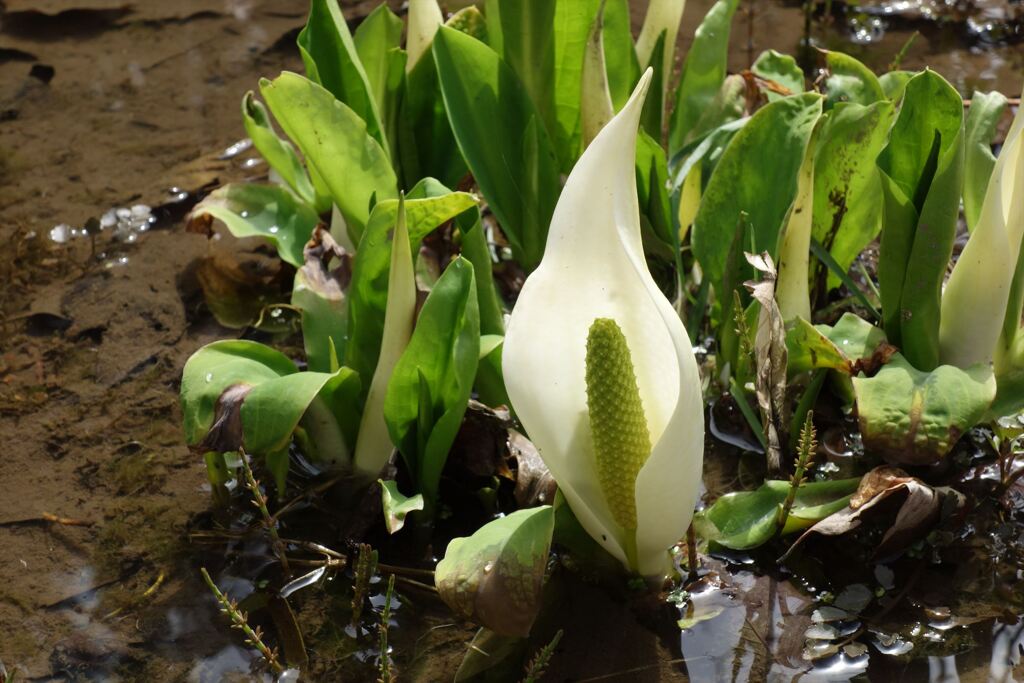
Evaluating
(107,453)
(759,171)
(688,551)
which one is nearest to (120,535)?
(107,453)

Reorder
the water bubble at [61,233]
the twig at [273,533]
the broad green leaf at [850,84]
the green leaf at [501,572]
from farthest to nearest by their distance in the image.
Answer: the water bubble at [61,233] → the broad green leaf at [850,84] → the twig at [273,533] → the green leaf at [501,572]

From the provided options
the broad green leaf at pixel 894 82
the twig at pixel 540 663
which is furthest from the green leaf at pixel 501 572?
the broad green leaf at pixel 894 82

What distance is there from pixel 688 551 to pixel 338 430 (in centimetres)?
66

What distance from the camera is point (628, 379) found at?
1646 millimetres

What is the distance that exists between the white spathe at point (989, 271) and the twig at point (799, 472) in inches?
14.5

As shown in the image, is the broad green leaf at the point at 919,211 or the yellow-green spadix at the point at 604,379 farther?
the broad green leaf at the point at 919,211

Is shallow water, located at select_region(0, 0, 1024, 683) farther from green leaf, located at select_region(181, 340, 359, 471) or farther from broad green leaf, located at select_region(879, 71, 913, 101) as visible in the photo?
broad green leaf, located at select_region(879, 71, 913, 101)

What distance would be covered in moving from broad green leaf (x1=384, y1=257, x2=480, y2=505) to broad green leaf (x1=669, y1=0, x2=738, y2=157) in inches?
37.1

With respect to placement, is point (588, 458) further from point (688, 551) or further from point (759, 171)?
point (759, 171)

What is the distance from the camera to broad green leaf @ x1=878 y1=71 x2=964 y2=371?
198 cm

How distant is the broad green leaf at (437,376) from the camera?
1.87 m

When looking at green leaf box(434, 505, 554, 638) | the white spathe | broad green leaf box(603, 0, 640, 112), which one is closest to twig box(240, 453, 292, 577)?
green leaf box(434, 505, 554, 638)

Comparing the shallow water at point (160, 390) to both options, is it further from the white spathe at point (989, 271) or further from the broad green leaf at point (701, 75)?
the broad green leaf at point (701, 75)

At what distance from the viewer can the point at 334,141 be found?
221cm
